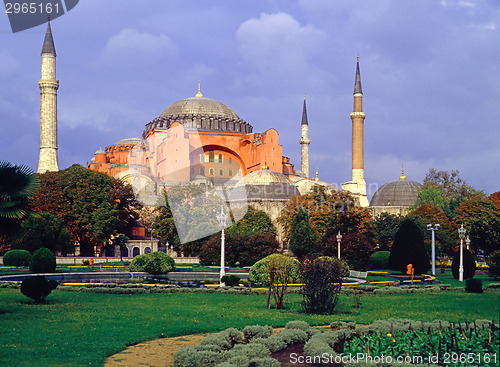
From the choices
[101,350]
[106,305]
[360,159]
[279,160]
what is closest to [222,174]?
[279,160]

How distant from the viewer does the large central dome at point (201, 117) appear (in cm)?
6366

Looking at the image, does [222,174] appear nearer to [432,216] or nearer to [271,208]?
[271,208]

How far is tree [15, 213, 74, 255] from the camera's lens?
29602 millimetres

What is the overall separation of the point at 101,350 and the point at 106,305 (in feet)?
19.0

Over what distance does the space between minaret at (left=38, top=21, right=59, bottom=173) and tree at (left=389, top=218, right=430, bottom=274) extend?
32819 mm

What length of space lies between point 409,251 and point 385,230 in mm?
12270

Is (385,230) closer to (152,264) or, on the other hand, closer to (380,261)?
(380,261)

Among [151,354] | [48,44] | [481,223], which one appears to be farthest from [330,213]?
[48,44]

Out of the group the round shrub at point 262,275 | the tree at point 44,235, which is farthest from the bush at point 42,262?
the round shrub at point 262,275

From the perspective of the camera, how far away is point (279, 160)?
5941 cm

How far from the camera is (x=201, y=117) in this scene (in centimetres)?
6406

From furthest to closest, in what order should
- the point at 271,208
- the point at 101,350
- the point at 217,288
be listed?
the point at 271,208
the point at 217,288
the point at 101,350

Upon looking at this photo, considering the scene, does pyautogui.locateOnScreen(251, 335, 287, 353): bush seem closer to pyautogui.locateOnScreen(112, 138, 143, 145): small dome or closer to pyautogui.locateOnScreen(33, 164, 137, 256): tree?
pyautogui.locateOnScreen(33, 164, 137, 256): tree

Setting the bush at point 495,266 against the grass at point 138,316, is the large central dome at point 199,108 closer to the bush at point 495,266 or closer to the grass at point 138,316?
the bush at point 495,266
